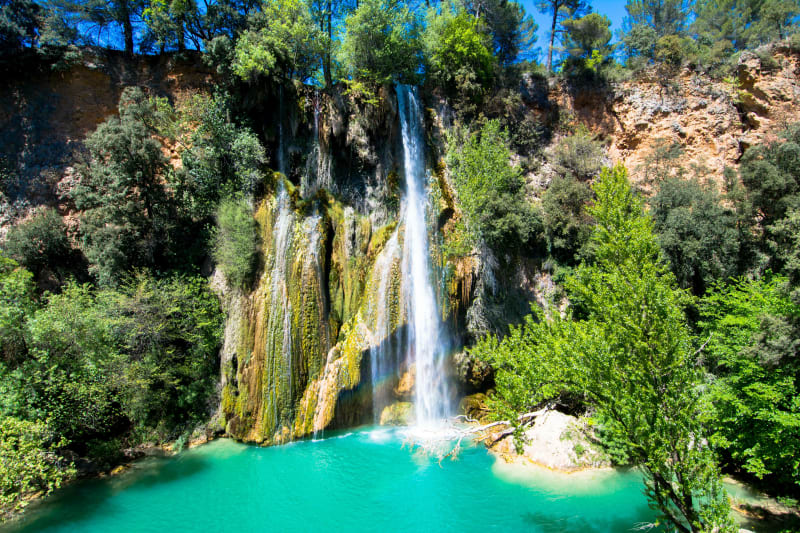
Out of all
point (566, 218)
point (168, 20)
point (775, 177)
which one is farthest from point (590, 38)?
point (168, 20)

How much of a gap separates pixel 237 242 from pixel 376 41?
13.2 m

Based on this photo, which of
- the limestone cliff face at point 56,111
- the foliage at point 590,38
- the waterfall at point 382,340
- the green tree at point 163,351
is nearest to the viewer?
the green tree at point 163,351

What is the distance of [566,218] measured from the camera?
20469 mm

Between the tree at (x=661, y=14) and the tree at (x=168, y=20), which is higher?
the tree at (x=661, y=14)

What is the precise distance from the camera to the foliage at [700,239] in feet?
59.0

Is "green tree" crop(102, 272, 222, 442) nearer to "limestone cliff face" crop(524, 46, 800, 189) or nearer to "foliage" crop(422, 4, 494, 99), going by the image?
"foliage" crop(422, 4, 494, 99)

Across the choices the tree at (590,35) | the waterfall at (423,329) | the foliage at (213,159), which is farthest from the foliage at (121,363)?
the tree at (590,35)

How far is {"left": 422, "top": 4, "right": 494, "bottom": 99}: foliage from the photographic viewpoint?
890 inches

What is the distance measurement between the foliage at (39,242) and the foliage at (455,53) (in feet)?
68.0

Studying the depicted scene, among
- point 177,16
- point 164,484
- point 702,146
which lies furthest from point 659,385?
point 177,16

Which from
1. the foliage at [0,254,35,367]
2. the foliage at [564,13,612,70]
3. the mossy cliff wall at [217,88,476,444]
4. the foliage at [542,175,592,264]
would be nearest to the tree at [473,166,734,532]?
the mossy cliff wall at [217,88,476,444]

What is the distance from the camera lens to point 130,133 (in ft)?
56.9

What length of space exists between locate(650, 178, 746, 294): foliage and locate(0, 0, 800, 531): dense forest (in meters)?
0.10

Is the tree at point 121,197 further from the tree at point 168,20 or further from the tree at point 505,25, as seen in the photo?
the tree at point 505,25
